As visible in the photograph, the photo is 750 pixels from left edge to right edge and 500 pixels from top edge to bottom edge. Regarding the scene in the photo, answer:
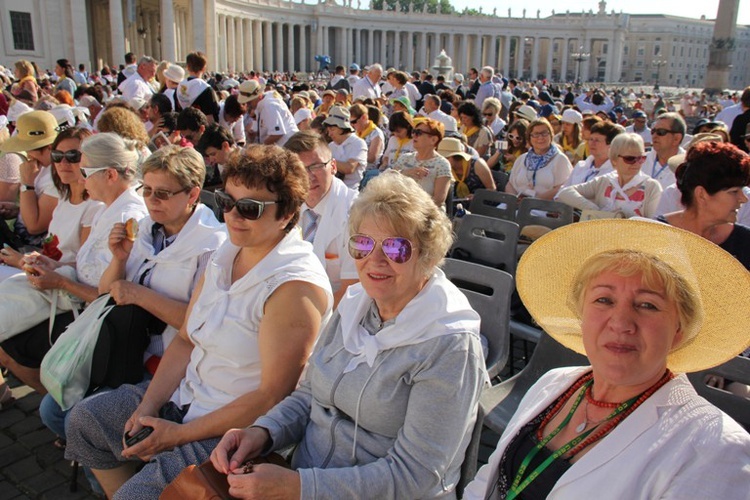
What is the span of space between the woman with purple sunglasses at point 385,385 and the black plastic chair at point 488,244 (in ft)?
6.32

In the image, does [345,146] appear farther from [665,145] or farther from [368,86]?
[368,86]

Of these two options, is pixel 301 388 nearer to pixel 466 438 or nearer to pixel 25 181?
pixel 466 438

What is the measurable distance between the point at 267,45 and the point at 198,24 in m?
26.5

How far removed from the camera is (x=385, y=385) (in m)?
1.88

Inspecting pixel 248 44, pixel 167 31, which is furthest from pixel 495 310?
pixel 248 44

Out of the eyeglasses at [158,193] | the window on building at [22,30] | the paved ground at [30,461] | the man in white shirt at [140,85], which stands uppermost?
the window on building at [22,30]

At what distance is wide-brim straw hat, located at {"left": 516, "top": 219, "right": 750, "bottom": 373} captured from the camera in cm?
141

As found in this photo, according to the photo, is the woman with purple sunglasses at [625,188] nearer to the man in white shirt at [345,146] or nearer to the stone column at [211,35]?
the man in white shirt at [345,146]

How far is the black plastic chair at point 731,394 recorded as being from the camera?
2186 mm

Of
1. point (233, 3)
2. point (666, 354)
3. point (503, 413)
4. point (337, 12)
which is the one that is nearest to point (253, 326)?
point (503, 413)

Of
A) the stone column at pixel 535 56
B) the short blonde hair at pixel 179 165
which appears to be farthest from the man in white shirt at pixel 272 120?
the stone column at pixel 535 56

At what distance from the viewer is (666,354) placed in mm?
1517

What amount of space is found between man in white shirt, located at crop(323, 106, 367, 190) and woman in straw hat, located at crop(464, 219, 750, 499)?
481 centimetres

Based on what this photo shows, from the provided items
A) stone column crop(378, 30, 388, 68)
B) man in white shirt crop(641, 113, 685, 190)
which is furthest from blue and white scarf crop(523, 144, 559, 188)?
stone column crop(378, 30, 388, 68)
